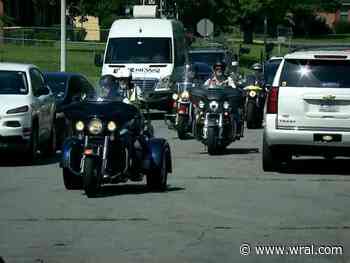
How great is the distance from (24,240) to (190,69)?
15.8 m

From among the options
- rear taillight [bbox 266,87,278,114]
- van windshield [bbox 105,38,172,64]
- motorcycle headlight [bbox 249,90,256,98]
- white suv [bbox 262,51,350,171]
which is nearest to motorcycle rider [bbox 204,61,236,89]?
rear taillight [bbox 266,87,278,114]

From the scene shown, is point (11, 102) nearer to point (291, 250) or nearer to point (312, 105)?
point (312, 105)

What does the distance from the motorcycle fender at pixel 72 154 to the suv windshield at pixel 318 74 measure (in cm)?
394

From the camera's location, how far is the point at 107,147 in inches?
560

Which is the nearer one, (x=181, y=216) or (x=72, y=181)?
(x=181, y=216)

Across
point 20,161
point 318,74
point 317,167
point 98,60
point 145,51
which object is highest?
point 318,74

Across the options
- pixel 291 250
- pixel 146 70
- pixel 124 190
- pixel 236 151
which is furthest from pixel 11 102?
pixel 146 70

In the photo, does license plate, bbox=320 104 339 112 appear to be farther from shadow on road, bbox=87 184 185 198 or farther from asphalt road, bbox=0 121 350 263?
shadow on road, bbox=87 184 185 198

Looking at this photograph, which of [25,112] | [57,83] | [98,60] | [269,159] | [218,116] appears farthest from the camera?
[98,60]

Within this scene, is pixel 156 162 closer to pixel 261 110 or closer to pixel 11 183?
pixel 11 183

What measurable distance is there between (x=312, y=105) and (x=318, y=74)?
492mm

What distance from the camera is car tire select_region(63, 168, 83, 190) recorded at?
49.5 ft

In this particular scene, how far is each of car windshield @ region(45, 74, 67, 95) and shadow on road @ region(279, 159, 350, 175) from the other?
21.0 ft

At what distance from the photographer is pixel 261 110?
29484 mm
